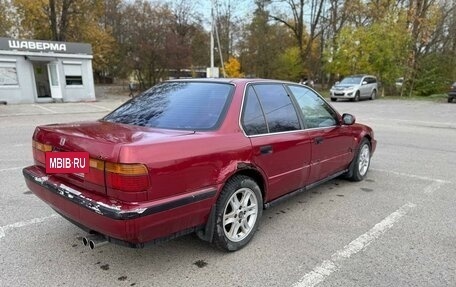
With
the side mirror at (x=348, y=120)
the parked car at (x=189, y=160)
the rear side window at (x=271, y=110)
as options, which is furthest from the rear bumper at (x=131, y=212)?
the side mirror at (x=348, y=120)

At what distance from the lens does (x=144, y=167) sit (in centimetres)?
238

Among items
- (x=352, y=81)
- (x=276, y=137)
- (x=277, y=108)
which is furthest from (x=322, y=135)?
(x=352, y=81)

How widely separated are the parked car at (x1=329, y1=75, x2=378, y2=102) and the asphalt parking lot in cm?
1825

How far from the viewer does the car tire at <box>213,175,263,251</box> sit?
2941 millimetres

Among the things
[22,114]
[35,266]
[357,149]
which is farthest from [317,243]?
[22,114]

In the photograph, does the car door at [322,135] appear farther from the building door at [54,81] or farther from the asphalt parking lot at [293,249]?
the building door at [54,81]

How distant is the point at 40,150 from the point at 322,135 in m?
2.98

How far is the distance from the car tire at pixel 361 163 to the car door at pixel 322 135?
1.10 ft

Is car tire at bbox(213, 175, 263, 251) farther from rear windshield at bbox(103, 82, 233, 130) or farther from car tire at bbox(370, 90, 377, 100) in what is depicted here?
car tire at bbox(370, 90, 377, 100)

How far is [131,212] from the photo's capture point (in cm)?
234

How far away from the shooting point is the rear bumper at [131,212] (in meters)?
2.36

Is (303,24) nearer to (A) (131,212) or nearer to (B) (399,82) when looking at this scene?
(B) (399,82)

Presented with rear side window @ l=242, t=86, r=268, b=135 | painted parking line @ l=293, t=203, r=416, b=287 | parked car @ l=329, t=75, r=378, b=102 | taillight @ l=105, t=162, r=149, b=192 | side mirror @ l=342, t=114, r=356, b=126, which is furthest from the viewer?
parked car @ l=329, t=75, r=378, b=102

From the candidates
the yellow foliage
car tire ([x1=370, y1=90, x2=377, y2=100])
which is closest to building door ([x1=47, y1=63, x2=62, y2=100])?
the yellow foliage
